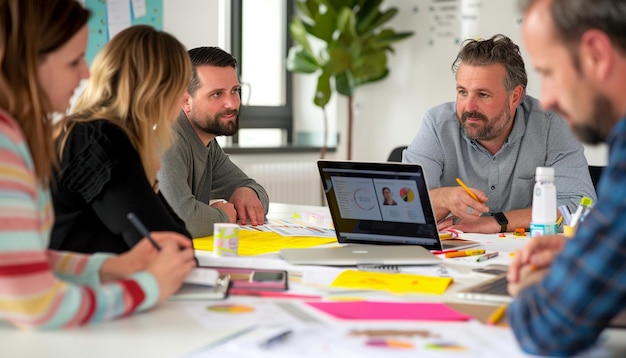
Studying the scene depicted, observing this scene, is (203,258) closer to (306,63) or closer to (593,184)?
(593,184)

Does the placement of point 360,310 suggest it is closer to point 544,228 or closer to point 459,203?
point 544,228

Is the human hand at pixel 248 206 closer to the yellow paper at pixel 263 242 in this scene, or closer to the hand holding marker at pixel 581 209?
the yellow paper at pixel 263 242

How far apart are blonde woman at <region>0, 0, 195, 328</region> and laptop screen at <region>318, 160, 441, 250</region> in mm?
760

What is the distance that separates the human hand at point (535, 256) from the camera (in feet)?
4.44

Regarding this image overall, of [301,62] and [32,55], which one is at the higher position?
[32,55]

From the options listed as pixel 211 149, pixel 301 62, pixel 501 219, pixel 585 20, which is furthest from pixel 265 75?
pixel 585 20

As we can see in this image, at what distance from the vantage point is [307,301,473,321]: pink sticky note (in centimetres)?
133

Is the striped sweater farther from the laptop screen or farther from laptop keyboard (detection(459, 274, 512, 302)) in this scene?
the laptop screen

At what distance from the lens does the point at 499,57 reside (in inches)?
110

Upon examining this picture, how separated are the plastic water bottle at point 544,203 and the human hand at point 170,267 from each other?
1032 millimetres

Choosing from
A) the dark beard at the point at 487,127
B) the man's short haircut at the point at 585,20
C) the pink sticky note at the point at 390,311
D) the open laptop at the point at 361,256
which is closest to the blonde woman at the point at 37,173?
the pink sticky note at the point at 390,311

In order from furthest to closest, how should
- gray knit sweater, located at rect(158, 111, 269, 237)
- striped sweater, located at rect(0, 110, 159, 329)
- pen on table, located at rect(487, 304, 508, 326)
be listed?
gray knit sweater, located at rect(158, 111, 269, 237)
pen on table, located at rect(487, 304, 508, 326)
striped sweater, located at rect(0, 110, 159, 329)

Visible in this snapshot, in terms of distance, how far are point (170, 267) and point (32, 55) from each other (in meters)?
0.43

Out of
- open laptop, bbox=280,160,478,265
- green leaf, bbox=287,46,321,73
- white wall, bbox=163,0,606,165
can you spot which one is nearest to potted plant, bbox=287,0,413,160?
green leaf, bbox=287,46,321,73
